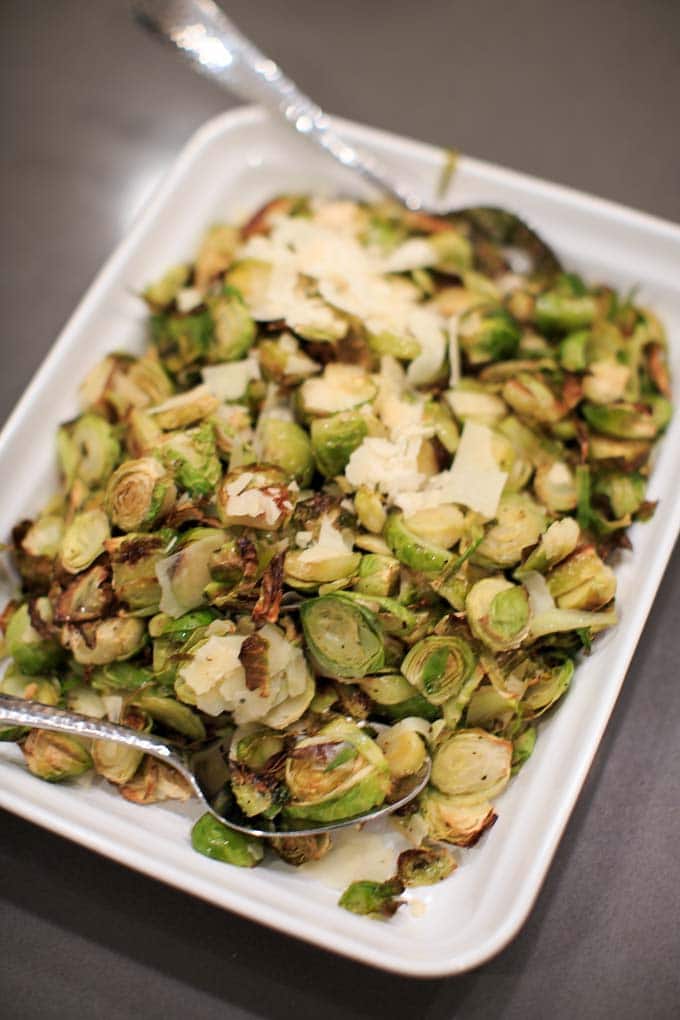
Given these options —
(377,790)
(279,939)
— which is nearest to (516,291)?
(377,790)

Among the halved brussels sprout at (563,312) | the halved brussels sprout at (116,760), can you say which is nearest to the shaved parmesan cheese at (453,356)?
the halved brussels sprout at (563,312)

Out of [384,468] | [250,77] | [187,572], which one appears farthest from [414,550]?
[250,77]

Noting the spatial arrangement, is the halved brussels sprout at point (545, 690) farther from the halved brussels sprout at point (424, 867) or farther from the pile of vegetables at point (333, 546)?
the halved brussels sprout at point (424, 867)

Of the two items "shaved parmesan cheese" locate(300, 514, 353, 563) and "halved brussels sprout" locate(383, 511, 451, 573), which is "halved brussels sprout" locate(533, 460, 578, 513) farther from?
"shaved parmesan cheese" locate(300, 514, 353, 563)

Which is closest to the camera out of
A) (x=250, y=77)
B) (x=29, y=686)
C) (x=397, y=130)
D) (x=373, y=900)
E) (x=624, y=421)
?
(x=373, y=900)

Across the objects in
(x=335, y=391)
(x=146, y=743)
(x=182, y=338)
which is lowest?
(x=146, y=743)

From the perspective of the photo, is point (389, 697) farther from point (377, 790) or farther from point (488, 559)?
point (488, 559)

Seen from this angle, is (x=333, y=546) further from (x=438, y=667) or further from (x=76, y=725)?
(x=76, y=725)
